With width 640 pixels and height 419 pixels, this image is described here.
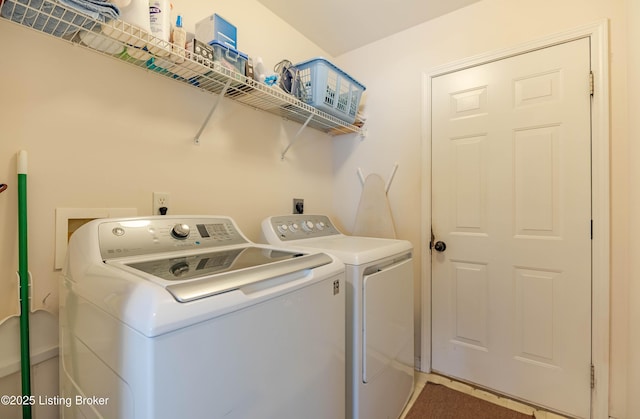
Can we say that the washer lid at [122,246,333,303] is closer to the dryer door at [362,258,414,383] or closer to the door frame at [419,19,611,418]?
the dryer door at [362,258,414,383]

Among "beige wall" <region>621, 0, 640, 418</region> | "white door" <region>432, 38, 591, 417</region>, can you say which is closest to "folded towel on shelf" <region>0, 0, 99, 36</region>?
"white door" <region>432, 38, 591, 417</region>

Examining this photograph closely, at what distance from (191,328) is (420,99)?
6.68 ft

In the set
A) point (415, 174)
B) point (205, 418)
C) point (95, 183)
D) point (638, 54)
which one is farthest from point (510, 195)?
point (95, 183)

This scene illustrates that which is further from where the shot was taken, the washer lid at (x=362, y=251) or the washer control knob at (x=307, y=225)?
the washer control knob at (x=307, y=225)

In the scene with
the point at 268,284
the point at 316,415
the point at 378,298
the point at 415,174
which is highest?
the point at 415,174

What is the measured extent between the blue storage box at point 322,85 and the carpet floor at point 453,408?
6.07 ft

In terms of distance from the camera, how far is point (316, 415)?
975 millimetres

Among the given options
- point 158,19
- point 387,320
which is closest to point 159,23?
point 158,19

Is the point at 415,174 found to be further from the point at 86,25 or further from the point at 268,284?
→ the point at 86,25

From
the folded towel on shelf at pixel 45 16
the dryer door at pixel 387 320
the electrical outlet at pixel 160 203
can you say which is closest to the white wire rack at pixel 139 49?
the folded towel on shelf at pixel 45 16

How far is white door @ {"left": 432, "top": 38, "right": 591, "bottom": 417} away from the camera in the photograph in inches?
61.8

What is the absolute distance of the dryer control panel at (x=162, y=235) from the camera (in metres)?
0.95

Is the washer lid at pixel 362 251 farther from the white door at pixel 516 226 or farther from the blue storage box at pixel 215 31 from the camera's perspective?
the blue storage box at pixel 215 31

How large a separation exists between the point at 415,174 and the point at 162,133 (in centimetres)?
161
